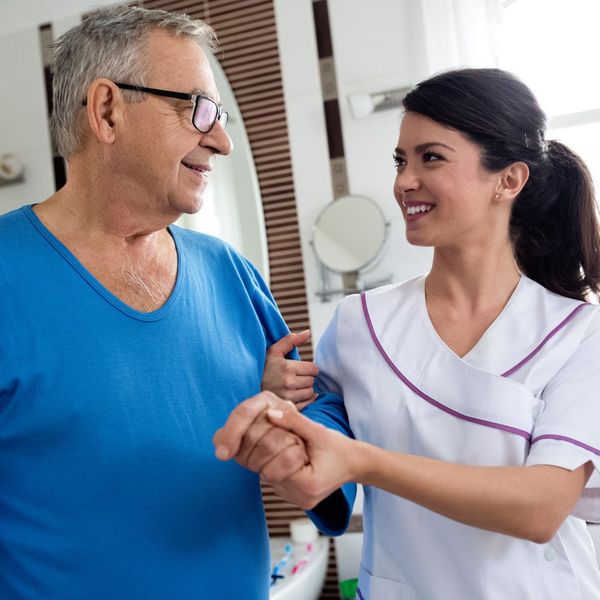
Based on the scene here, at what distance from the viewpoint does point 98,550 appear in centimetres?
114

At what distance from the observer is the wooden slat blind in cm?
301

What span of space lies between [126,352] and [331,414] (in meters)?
0.36

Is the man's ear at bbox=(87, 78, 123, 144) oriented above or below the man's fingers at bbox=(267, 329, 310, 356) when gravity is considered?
above

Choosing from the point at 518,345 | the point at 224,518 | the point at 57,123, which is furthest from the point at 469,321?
the point at 57,123

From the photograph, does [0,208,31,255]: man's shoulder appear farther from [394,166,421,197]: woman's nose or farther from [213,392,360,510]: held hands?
[394,166,421,197]: woman's nose

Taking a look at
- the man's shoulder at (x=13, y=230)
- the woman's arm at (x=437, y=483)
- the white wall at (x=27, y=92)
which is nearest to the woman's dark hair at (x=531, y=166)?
the woman's arm at (x=437, y=483)

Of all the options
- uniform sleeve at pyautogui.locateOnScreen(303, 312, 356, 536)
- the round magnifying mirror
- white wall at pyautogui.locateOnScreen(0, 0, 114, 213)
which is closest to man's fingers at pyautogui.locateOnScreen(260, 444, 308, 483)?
uniform sleeve at pyautogui.locateOnScreen(303, 312, 356, 536)

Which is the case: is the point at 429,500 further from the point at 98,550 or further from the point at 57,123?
the point at 57,123

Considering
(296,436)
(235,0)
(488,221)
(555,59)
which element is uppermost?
(235,0)

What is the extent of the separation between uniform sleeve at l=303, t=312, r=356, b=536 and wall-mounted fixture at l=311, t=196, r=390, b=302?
1405 millimetres

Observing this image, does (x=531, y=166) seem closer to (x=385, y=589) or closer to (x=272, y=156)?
(x=385, y=589)

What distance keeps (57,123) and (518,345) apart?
0.92 meters

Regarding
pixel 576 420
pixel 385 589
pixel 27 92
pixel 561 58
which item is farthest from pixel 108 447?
pixel 27 92

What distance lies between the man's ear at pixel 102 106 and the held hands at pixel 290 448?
58 centimetres
